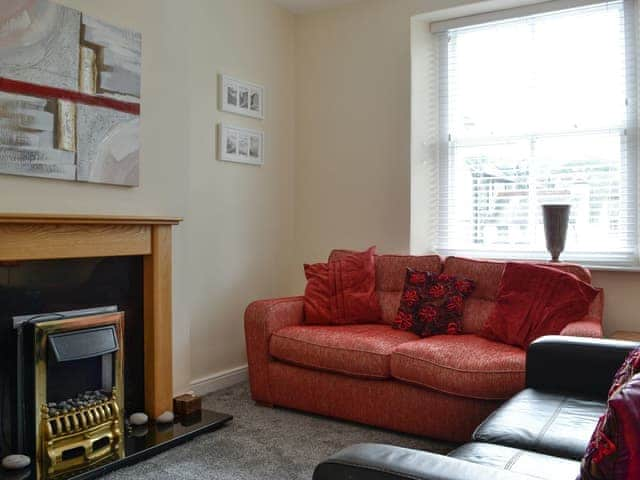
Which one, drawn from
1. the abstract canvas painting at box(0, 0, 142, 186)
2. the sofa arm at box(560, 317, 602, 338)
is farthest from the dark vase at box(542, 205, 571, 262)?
the abstract canvas painting at box(0, 0, 142, 186)

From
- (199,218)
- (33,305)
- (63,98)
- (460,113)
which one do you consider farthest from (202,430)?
(460,113)

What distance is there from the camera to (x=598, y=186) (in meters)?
3.58

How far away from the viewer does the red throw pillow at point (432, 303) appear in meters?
3.28

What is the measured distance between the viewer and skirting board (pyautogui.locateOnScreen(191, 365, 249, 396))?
365 cm

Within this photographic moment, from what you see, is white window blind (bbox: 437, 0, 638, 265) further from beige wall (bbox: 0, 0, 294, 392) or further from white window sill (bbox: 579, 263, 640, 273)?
beige wall (bbox: 0, 0, 294, 392)

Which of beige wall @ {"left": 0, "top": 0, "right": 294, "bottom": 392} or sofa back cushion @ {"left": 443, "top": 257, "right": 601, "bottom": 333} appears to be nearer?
beige wall @ {"left": 0, "top": 0, "right": 294, "bottom": 392}

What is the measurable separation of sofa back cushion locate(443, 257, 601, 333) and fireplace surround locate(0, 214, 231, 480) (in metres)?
1.42

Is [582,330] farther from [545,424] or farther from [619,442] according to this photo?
[619,442]

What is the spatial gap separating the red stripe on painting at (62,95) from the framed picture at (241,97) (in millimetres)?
933

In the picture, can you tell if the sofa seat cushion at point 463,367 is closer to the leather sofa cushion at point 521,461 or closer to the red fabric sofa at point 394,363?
the red fabric sofa at point 394,363

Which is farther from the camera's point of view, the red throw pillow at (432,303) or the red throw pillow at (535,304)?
the red throw pillow at (432,303)

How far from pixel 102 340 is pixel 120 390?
0.27 m

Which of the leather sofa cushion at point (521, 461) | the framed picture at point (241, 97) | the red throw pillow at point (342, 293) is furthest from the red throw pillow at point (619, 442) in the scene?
the framed picture at point (241, 97)

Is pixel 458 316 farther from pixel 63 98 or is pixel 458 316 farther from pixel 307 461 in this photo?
pixel 63 98
